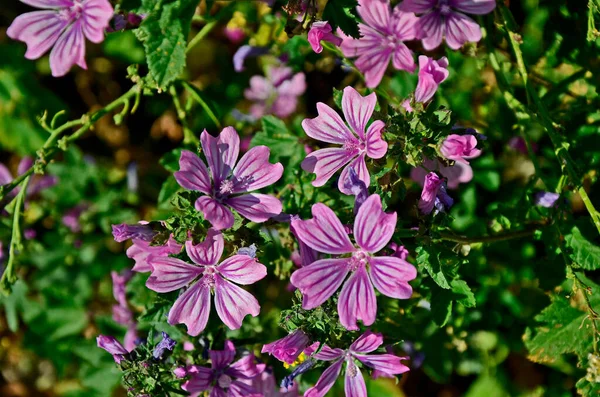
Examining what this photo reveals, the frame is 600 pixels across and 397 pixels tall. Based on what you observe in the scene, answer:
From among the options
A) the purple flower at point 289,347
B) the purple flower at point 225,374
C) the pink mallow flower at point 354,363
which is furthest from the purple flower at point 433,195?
the purple flower at point 225,374

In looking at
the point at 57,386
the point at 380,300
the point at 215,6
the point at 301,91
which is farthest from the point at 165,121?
the point at 380,300

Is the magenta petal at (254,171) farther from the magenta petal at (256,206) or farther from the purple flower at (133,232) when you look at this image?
the purple flower at (133,232)

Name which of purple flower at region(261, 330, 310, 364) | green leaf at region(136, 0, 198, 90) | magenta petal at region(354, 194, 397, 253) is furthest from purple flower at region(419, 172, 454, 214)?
green leaf at region(136, 0, 198, 90)

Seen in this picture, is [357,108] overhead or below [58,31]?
below

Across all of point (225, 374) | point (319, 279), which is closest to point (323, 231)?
point (319, 279)

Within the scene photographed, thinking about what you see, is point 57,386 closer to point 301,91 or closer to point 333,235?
point 301,91

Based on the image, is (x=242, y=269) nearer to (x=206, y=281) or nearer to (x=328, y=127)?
(x=206, y=281)
